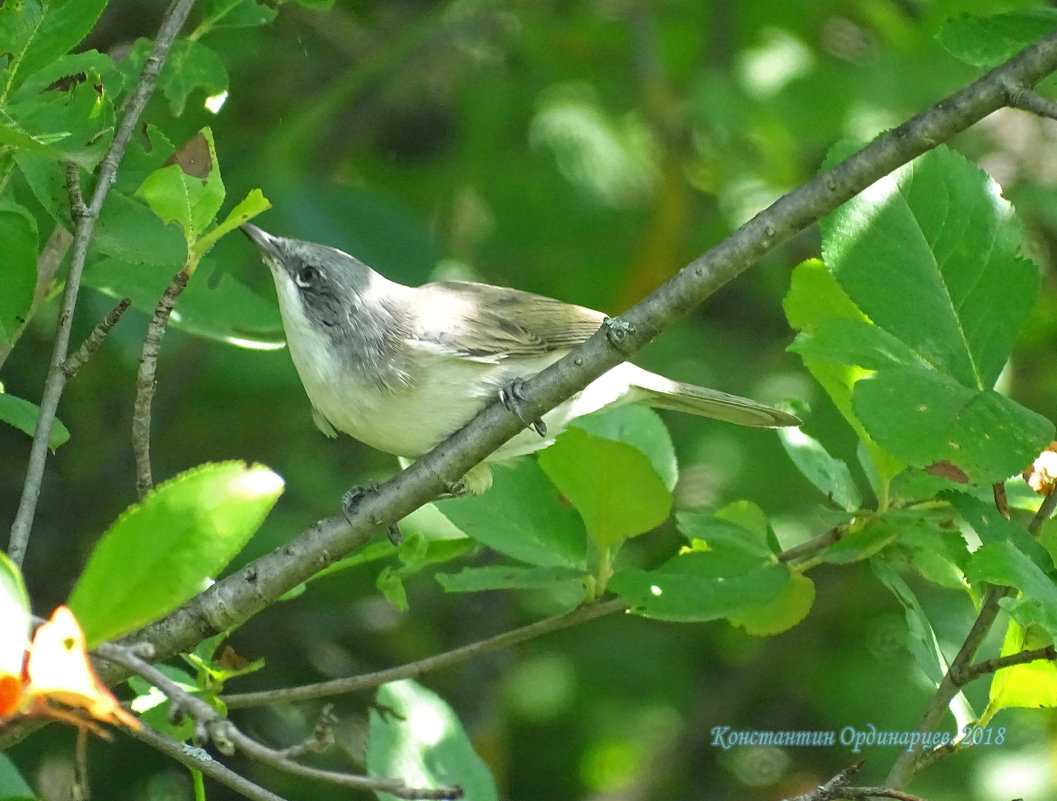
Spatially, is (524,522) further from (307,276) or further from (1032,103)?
(307,276)

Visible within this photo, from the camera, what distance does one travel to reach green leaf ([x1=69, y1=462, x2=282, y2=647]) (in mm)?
1245

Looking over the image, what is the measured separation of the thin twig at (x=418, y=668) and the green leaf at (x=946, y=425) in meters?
0.72

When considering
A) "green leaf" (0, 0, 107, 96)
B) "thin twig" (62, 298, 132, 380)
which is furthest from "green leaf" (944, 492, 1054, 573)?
"green leaf" (0, 0, 107, 96)

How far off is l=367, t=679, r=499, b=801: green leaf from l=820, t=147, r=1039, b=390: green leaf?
1136 mm

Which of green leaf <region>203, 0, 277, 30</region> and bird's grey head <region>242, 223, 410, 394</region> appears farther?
bird's grey head <region>242, 223, 410, 394</region>

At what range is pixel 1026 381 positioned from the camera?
218 inches

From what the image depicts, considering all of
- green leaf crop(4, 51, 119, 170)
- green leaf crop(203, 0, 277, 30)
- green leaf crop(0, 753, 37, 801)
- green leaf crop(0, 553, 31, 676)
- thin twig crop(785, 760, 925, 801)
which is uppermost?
green leaf crop(203, 0, 277, 30)

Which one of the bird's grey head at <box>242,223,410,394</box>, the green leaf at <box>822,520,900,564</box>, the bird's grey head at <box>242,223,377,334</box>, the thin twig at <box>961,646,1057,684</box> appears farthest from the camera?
the bird's grey head at <box>242,223,377,334</box>

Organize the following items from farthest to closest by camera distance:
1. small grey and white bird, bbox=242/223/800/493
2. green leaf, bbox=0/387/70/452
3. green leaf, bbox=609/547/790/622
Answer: small grey and white bird, bbox=242/223/800/493 → green leaf, bbox=609/547/790/622 → green leaf, bbox=0/387/70/452

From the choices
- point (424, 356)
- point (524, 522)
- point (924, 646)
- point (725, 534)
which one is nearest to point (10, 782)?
point (524, 522)

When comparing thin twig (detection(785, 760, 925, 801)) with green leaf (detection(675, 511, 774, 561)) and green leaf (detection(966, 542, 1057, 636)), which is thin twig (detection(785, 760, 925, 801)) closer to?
green leaf (detection(966, 542, 1057, 636))

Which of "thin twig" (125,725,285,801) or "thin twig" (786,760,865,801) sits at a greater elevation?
"thin twig" (125,725,285,801)

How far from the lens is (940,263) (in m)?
2.14

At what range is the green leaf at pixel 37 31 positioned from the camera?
77.6 inches
